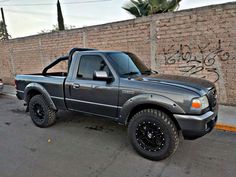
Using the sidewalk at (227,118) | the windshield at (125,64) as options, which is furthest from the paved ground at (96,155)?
the windshield at (125,64)

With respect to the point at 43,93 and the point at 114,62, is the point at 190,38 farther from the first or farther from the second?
the point at 43,93

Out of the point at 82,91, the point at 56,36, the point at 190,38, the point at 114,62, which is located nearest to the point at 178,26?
the point at 190,38

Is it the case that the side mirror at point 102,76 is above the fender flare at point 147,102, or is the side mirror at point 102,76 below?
above

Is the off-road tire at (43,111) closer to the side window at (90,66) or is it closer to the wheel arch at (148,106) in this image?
the side window at (90,66)

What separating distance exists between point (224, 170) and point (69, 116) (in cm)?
416

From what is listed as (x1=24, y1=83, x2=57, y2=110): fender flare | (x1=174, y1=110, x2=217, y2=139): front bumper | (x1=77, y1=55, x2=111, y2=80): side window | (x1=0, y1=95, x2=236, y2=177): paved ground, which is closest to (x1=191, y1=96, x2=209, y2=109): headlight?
(x1=174, y1=110, x2=217, y2=139): front bumper

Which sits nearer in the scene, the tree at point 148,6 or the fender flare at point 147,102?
the fender flare at point 147,102

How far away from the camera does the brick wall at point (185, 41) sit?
224 inches

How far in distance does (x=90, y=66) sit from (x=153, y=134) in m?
1.86

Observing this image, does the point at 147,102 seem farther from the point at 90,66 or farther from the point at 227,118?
the point at 227,118

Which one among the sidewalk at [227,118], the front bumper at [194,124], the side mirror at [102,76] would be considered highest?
the side mirror at [102,76]

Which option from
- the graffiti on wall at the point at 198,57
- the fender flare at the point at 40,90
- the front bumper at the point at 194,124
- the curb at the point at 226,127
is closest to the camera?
the front bumper at the point at 194,124

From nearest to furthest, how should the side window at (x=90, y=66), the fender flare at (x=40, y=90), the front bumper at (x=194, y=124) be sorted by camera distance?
1. the front bumper at (x=194, y=124)
2. the side window at (x=90, y=66)
3. the fender flare at (x=40, y=90)

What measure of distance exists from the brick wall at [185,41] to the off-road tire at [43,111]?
167 inches
